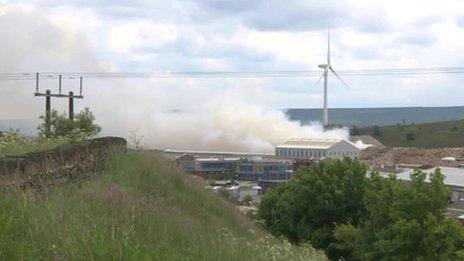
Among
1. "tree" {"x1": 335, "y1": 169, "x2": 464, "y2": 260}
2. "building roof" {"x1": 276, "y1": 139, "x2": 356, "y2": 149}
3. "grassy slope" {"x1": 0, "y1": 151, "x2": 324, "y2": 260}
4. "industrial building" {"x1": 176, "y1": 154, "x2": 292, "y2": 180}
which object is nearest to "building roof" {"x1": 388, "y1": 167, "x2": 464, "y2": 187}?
"industrial building" {"x1": 176, "y1": 154, "x2": 292, "y2": 180}

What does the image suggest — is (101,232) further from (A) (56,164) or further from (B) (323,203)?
(B) (323,203)

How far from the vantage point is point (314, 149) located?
123188mm

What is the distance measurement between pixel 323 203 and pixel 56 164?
28.3 metres

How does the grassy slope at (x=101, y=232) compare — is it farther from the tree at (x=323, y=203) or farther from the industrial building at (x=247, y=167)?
the industrial building at (x=247, y=167)

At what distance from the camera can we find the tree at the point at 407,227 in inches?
1152

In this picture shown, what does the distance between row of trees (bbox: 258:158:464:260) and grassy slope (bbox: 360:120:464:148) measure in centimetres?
11974

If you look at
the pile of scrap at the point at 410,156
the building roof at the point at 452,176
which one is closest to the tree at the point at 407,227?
the building roof at the point at 452,176

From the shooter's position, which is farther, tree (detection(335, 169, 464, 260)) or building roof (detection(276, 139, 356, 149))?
building roof (detection(276, 139, 356, 149))

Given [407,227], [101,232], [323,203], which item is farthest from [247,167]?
[101,232]

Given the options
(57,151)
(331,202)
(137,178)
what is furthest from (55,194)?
(331,202)

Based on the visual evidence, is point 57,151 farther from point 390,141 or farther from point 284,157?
point 390,141

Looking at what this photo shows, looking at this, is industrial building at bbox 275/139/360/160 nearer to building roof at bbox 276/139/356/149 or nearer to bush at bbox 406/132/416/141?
building roof at bbox 276/139/356/149

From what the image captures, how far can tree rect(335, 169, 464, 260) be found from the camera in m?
29.3

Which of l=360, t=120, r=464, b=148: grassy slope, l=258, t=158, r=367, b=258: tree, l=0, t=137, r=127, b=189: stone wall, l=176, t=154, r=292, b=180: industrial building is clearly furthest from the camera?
l=360, t=120, r=464, b=148: grassy slope
